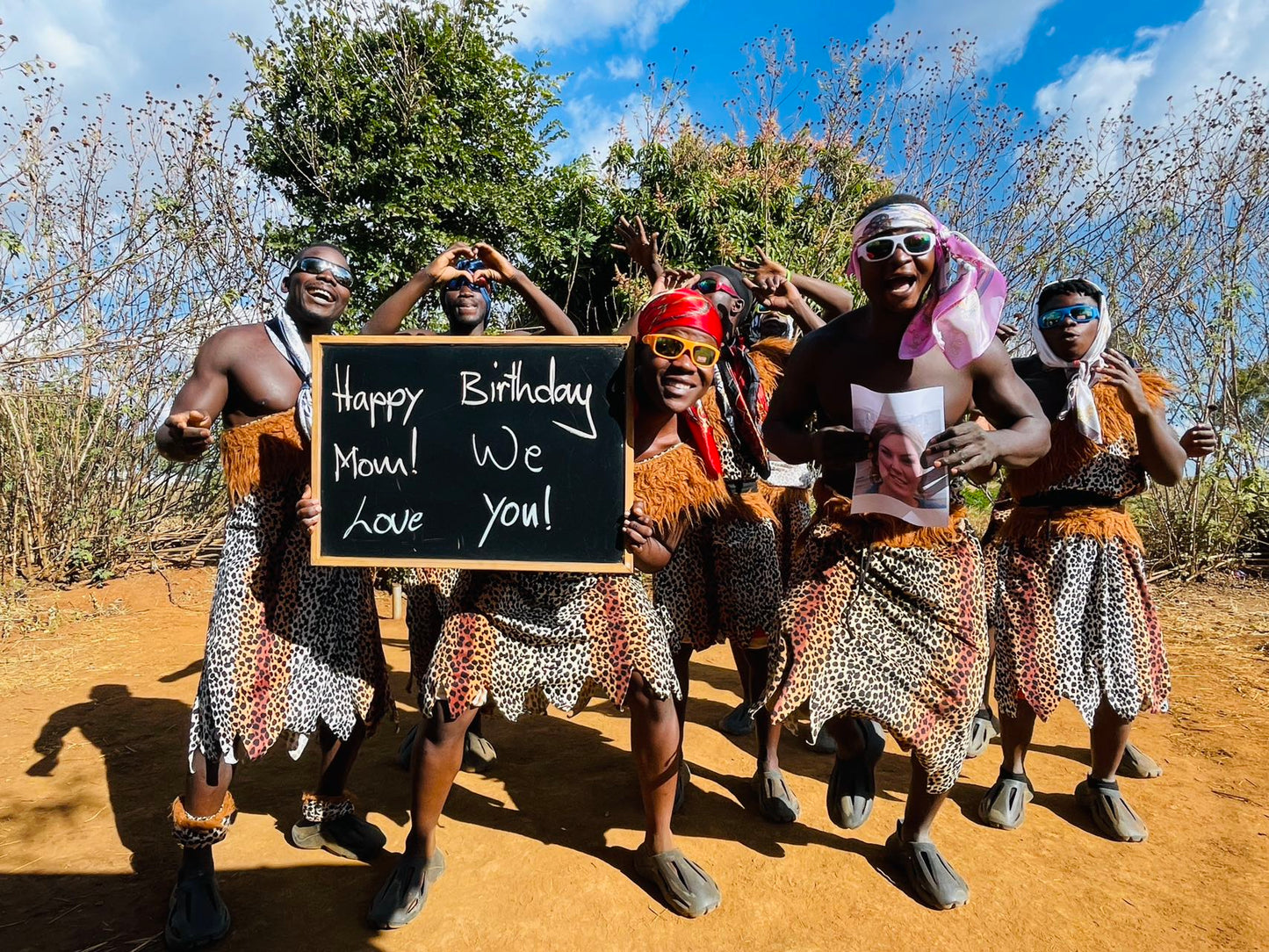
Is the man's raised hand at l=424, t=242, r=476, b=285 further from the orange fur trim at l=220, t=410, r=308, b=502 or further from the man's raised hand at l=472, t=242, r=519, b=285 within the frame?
the orange fur trim at l=220, t=410, r=308, b=502

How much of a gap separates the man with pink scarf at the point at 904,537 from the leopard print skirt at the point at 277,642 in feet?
4.74


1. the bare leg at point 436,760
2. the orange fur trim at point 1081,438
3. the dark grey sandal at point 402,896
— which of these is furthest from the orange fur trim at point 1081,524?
the dark grey sandal at point 402,896

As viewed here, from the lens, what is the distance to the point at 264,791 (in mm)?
3102

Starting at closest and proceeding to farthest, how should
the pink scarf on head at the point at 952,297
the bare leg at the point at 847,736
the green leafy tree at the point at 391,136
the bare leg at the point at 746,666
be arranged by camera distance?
1. the pink scarf on head at the point at 952,297
2. the bare leg at the point at 847,736
3. the bare leg at the point at 746,666
4. the green leafy tree at the point at 391,136

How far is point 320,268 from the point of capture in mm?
2434

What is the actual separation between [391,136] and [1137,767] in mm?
9318

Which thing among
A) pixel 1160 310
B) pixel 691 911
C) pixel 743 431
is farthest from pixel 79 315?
pixel 1160 310

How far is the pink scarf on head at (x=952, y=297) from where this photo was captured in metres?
2.01

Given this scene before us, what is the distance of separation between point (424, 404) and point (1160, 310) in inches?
297

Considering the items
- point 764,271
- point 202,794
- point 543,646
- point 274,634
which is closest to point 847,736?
point 543,646

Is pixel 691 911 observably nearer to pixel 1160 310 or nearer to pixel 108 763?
pixel 108 763

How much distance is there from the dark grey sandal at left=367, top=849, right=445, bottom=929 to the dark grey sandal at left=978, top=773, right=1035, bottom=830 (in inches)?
85.2

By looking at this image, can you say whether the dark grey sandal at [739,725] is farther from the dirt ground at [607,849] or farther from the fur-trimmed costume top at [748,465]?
the fur-trimmed costume top at [748,465]

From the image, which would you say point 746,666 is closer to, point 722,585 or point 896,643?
point 722,585
